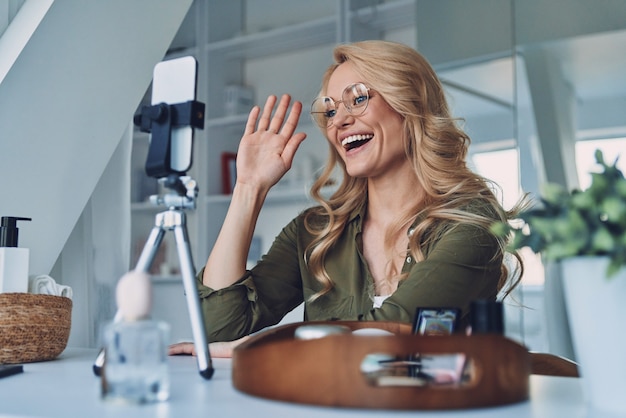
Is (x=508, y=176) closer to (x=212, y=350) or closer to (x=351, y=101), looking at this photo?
(x=351, y=101)

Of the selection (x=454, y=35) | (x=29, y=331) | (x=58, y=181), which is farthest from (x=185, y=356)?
(x=454, y=35)

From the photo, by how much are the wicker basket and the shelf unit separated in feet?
8.40

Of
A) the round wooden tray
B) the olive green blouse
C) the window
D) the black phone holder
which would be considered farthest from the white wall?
the window

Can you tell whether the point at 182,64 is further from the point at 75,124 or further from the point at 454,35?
the point at 454,35

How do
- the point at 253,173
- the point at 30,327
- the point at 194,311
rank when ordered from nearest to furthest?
the point at 194,311 < the point at 30,327 < the point at 253,173

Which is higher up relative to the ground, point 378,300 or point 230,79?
point 230,79

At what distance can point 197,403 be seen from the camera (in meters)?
0.76

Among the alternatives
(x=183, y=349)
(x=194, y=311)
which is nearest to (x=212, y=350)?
(x=183, y=349)

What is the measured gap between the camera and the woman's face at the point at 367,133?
1.78m

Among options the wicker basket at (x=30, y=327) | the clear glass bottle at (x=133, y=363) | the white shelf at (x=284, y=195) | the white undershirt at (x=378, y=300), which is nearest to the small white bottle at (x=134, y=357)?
the clear glass bottle at (x=133, y=363)

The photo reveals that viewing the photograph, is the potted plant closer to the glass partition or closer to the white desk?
the white desk

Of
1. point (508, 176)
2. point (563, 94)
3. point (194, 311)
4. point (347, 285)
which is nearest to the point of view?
point (194, 311)

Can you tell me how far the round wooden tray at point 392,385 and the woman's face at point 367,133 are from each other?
1080 mm

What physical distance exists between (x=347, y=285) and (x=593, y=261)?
1.06m
